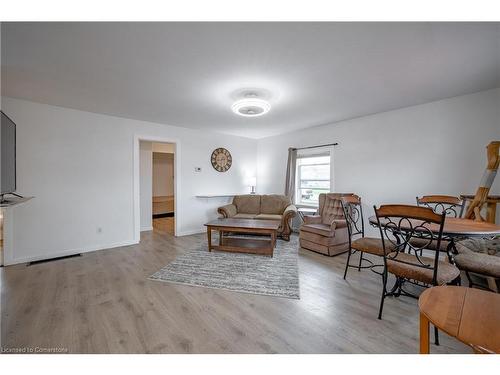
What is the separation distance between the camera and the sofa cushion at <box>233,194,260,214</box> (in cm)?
504

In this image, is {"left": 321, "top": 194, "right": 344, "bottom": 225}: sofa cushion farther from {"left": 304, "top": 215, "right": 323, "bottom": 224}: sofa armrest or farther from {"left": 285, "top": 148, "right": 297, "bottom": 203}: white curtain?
{"left": 285, "top": 148, "right": 297, "bottom": 203}: white curtain

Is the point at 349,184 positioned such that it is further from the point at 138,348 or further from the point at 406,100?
the point at 138,348

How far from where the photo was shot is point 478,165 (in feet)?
9.24

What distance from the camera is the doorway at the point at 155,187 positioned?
4.31m

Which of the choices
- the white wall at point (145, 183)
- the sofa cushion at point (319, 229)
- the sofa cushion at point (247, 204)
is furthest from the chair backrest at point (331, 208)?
the white wall at point (145, 183)

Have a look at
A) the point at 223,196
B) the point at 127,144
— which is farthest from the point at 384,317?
the point at 127,144

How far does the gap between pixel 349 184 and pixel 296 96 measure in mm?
2126

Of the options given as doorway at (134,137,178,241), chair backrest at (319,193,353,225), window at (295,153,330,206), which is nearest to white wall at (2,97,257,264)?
doorway at (134,137,178,241)

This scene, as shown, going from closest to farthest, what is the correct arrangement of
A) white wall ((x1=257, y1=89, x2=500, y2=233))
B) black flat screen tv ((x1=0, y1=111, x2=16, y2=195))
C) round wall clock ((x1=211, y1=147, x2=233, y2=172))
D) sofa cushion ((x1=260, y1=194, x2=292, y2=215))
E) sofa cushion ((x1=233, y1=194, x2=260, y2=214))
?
1. black flat screen tv ((x1=0, y1=111, x2=16, y2=195))
2. white wall ((x1=257, y1=89, x2=500, y2=233))
3. sofa cushion ((x1=260, y1=194, x2=292, y2=215))
4. sofa cushion ((x1=233, y1=194, x2=260, y2=214))
5. round wall clock ((x1=211, y1=147, x2=233, y2=172))

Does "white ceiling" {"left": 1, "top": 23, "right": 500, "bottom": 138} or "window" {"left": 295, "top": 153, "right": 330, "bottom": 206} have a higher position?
"white ceiling" {"left": 1, "top": 23, "right": 500, "bottom": 138}

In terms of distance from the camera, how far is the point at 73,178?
3.51m

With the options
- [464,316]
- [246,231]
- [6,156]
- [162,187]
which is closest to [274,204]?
→ [246,231]

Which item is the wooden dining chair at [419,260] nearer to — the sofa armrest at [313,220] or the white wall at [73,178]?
the sofa armrest at [313,220]

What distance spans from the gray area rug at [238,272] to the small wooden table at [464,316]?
4.42 ft
